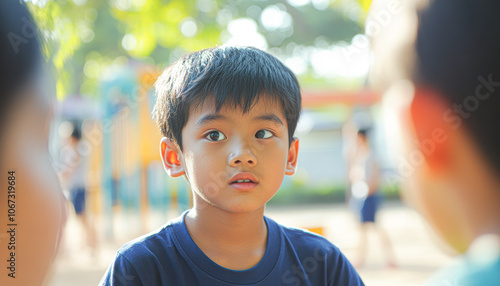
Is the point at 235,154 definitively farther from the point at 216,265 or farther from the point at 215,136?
the point at 216,265

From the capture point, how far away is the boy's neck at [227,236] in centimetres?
126

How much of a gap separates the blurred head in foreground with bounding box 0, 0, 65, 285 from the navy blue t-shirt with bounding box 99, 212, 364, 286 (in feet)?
0.86

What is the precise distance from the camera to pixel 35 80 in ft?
3.01

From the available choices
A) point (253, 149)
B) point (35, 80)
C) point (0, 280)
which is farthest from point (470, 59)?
point (0, 280)

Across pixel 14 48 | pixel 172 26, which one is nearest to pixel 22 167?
pixel 14 48

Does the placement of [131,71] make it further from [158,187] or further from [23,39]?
Result: [23,39]

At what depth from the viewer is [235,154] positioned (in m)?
1.14

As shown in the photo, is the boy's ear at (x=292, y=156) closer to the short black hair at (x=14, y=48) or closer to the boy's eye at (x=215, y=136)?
the boy's eye at (x=215, y=136)

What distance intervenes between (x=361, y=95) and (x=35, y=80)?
7.92 metres

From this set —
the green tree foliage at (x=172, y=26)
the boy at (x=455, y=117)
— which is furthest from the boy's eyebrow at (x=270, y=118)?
the green tree foliage at (x=172, y=26)

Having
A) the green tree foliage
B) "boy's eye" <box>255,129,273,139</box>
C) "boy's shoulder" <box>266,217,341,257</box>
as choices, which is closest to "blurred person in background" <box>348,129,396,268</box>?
the green tree foliage

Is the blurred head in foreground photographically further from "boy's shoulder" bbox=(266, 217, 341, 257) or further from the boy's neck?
"boy's shoulder" bbox=(266, 217, 341, 257)

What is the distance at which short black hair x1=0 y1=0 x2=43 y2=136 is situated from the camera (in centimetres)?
87

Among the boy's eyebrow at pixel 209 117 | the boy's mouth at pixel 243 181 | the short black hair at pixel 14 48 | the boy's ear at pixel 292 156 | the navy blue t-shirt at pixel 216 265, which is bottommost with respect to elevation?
the navy blue t-shirt at pixel 216 265
